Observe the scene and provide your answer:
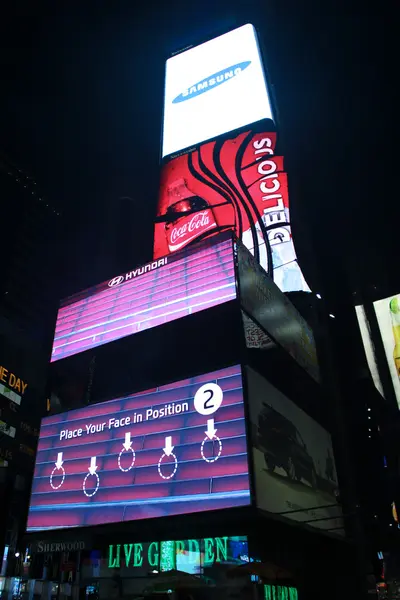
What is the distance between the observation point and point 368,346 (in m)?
24.4

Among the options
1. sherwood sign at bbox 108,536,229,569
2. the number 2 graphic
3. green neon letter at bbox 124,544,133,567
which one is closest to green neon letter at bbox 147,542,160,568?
sherwood sign at bbox 108,536,229,569

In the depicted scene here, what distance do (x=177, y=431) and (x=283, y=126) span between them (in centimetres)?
1623

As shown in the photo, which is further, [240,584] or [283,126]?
[283,126]

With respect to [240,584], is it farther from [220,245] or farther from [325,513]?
[220,245]

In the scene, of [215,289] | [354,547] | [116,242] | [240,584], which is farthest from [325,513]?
[116,242]

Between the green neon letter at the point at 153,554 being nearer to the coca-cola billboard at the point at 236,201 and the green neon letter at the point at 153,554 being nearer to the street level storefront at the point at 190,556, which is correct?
the street level storefront at the point at 190,556

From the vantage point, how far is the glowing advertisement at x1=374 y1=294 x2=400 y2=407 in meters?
23.8

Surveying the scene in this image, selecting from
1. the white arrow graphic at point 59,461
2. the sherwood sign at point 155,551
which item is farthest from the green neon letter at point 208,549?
the white arrow graphic at point 59,461

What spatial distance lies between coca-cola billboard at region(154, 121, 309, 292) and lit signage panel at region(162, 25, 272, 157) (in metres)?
0.74

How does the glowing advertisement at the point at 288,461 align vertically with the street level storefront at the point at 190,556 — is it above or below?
above

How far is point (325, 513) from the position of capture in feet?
39.8

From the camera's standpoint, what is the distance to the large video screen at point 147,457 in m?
8.62

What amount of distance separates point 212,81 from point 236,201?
7574mm

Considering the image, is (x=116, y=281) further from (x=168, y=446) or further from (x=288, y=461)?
(x=288, y=461)
